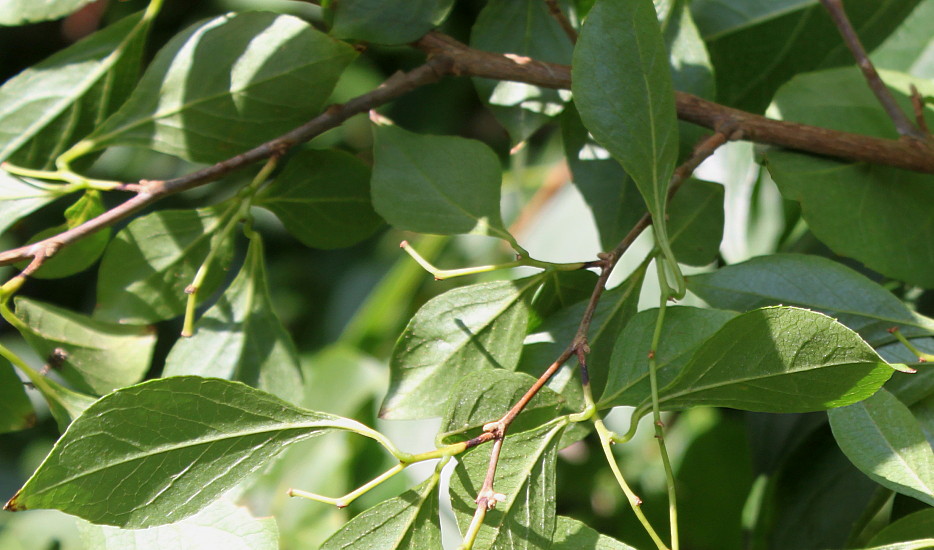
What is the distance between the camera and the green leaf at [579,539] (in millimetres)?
343

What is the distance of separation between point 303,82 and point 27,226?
1.08 metres

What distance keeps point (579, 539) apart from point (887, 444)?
15 centimetres

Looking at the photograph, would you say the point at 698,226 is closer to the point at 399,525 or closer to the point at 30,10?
the point at 399,525

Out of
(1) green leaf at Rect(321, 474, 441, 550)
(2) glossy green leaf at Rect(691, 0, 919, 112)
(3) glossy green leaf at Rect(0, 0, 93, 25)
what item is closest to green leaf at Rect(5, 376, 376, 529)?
(1) green leaf at Rect(321, 474, 441, 550)

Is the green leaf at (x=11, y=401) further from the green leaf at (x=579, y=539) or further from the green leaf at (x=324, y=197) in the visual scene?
the green leaf at (x=579, y=539)

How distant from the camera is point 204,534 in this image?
0.39 m

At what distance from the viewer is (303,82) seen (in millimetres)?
461

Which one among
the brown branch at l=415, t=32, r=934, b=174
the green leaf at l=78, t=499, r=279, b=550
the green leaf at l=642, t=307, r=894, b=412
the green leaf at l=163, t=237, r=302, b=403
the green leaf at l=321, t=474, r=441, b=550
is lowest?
the green leaf at l=78, t=499, r=279, b=550

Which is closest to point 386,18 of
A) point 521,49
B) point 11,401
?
point 521,49

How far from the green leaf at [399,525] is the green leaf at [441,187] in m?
0.14

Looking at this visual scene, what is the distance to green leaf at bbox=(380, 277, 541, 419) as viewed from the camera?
0.41m

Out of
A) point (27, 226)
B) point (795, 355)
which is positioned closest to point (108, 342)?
point (795, 355)

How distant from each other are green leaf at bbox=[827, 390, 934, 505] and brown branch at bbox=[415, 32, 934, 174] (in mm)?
163

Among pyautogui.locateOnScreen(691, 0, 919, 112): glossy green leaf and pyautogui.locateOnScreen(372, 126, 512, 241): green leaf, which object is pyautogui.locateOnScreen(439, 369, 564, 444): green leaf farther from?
pyautogui.locateOnScreen(691, 0, 919, 112): glossy green leaf
